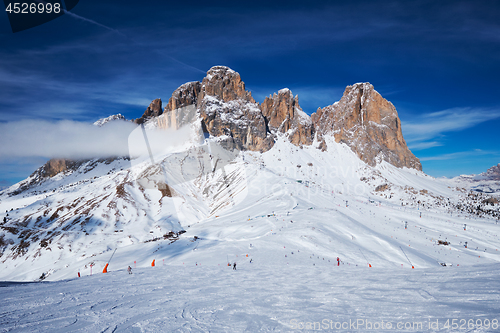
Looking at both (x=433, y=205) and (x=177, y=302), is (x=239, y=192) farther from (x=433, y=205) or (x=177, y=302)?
Answer: (x=433, y=205)

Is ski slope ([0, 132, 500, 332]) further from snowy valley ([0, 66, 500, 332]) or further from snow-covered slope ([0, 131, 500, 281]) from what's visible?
snow-covered slope ([0, 131, 500, 281])

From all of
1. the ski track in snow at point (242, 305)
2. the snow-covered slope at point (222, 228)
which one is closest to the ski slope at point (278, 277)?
the ski track in snow at point (242, 305)

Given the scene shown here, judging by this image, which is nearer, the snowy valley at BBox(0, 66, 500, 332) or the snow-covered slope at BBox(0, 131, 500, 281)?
the snowy valley at BBox(0, 66, 500, 332)

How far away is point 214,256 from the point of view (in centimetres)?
3294

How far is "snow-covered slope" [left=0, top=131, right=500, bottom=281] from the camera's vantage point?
132ft

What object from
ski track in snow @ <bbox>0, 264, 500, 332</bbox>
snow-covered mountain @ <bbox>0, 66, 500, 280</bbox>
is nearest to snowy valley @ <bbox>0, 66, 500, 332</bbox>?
ski track in snow @ <bbox>0, 264, 500, 332</bbox>

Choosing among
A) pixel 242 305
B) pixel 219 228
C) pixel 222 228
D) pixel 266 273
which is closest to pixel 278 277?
pixel 266 273

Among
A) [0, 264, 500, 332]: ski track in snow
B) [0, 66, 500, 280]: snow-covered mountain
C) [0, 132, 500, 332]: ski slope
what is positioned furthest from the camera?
[0, 66, 500, 280]: snow-covered mountain

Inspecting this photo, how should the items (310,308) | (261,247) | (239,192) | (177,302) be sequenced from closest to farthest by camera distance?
(310,308) → (177,302) → (261,247) → (239,192)

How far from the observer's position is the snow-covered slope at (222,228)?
40.2 metres

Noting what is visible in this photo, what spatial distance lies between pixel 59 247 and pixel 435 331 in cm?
13993

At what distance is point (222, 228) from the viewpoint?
5834 cm

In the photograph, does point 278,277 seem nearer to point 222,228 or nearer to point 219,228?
point 222,228

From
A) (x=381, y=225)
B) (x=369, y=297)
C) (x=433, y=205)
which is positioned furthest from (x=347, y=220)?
(x=433, y=205)
